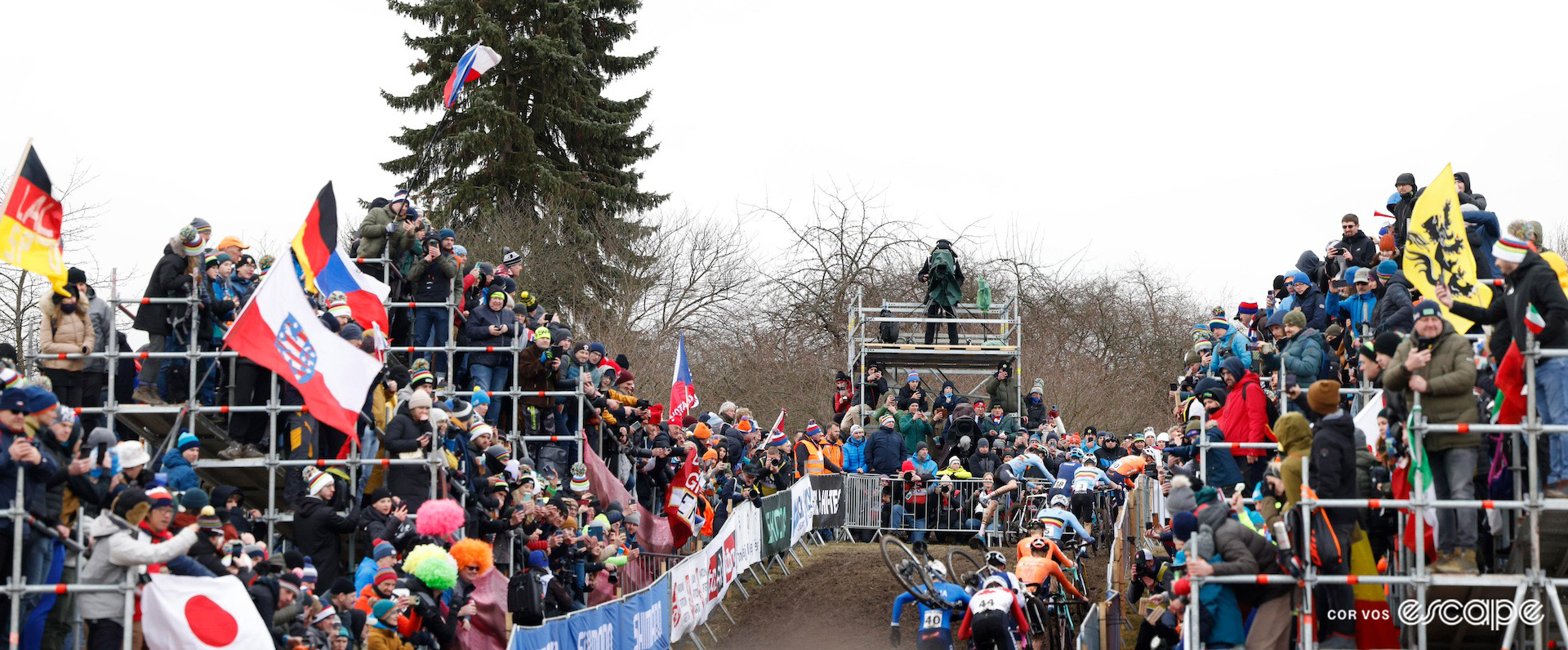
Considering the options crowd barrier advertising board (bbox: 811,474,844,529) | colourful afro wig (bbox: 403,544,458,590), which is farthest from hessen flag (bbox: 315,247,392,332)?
crowd barrier advertising board (bbox: 811,474,844,529)

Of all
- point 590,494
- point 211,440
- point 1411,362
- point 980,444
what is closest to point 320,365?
point 211,440

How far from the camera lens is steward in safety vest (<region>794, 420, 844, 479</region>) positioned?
25.0 metres

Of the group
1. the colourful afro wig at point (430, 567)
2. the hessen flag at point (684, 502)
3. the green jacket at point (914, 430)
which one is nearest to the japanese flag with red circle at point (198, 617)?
the colourful afro wig at point (430, 567)

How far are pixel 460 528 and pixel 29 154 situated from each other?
15.0 feet

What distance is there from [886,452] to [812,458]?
1.24 m

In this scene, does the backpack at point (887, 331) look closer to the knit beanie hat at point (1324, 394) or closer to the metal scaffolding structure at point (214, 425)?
the metal scaffolding structure at point (214, 425)

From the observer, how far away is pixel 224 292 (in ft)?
49.1

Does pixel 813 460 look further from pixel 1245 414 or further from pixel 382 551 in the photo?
pixel 382 551

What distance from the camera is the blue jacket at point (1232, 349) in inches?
663

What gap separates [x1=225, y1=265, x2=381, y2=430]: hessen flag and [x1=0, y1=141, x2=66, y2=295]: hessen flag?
57.6 inches

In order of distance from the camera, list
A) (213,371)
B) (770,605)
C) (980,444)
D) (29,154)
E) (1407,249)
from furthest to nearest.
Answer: (980,444)
(770,605)
(213,371)
(29,154)
(1407,249)

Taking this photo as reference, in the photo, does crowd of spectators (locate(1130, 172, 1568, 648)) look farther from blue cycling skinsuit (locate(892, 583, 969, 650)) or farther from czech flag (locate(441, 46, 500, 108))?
czech flag (locate(441, 46, 500, 108))

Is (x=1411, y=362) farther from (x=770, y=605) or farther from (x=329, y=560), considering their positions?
(x=770, y=605)

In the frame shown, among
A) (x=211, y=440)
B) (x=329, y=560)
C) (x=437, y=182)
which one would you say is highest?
(x=437, y=182)
